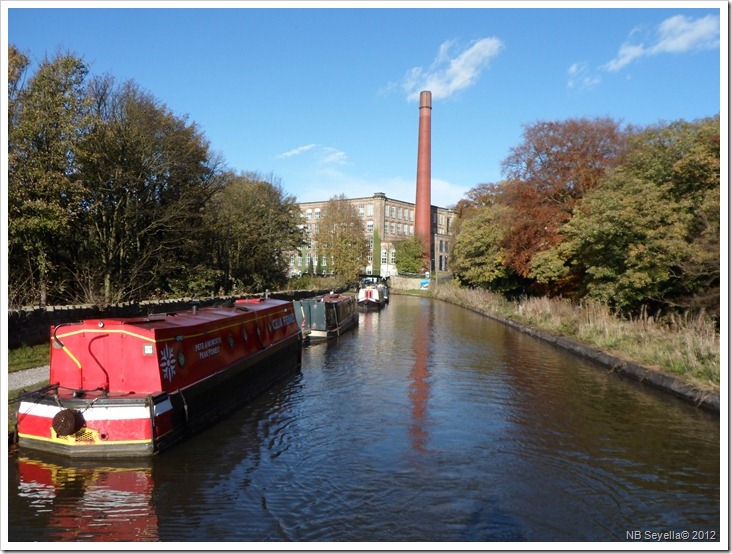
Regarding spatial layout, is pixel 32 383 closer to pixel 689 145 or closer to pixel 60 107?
pixel 60 107

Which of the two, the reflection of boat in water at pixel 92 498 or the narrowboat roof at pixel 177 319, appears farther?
the narrowboat roof at pixel 177 319

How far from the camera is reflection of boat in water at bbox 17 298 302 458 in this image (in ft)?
23.4

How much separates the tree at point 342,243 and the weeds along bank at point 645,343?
99.0 ft

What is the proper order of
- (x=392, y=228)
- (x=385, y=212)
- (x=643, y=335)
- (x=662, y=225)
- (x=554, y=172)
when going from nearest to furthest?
(x=643, y=335), (x=662, y=225), (x=554, y=172), (x=385, y=212), (x=392, y=228)

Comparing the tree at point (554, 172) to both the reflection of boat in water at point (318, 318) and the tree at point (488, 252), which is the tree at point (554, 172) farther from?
the reflection of boat in water at point (318, 318)

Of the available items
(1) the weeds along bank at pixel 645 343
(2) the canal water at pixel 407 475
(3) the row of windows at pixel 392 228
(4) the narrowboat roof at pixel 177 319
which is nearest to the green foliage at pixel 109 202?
(4) the narrowboat roof at pixel 177 319

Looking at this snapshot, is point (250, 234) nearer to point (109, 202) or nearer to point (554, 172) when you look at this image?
point (109, 202)

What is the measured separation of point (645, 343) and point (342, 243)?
4183 cm

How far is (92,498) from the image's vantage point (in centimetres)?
614

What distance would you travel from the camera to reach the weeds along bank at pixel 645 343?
35.9ft

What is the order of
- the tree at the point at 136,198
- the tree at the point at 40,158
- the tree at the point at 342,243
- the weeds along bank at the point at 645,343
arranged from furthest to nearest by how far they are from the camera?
the tree at the point at 342,243 → the tree at the point at 136,198 → the tree at the point at 40,158 → the weeds along bank at the point at 645,343

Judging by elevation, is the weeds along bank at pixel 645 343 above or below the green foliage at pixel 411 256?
below

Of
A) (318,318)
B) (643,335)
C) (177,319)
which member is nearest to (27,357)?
(177,319)

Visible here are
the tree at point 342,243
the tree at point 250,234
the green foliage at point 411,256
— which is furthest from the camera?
the green foliage at point 411,256
